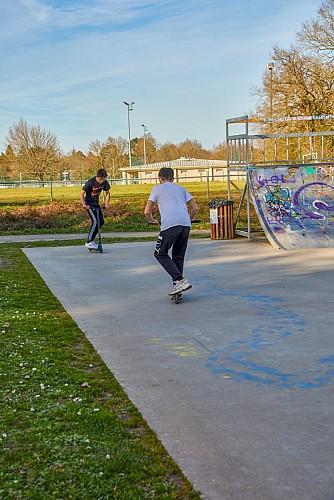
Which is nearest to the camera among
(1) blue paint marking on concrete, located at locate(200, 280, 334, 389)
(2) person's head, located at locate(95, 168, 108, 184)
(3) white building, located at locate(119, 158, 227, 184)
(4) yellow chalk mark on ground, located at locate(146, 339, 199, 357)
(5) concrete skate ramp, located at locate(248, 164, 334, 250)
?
(1) blue paint marking on concrete, located at locate(200, 280, 334, 389)

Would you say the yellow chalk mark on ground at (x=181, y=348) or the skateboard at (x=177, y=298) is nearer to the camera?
the yellow chalk mark on ground at (x=181, y=348)

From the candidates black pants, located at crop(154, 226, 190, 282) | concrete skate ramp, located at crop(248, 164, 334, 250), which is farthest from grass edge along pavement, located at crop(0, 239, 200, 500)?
concrete skate ramp, located at crop(248, 164, 334, 250)

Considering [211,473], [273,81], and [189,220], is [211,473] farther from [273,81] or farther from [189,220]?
[273,81]

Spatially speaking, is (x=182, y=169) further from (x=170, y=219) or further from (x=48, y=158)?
(x=170, y=219)

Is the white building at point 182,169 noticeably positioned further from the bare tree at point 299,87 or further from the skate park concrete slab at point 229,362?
the skate park concrete slab at point 229,362

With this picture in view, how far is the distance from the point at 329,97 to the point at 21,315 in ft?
110

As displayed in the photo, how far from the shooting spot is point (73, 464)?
357cm

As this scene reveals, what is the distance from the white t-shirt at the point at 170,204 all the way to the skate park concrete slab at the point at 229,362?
3.58ft

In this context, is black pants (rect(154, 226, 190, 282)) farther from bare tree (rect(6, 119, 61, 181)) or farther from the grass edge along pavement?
bare tree (rect(6, 119, 61, 181))

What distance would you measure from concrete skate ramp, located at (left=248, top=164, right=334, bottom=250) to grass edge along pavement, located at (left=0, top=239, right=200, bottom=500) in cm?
928

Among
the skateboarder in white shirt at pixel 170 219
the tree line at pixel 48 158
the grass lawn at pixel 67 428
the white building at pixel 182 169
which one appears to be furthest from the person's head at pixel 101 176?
the white building at pixel 182 169

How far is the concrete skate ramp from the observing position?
15.0 metres

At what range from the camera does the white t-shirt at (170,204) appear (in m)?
8.55

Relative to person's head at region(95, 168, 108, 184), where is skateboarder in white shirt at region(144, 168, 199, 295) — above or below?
below
